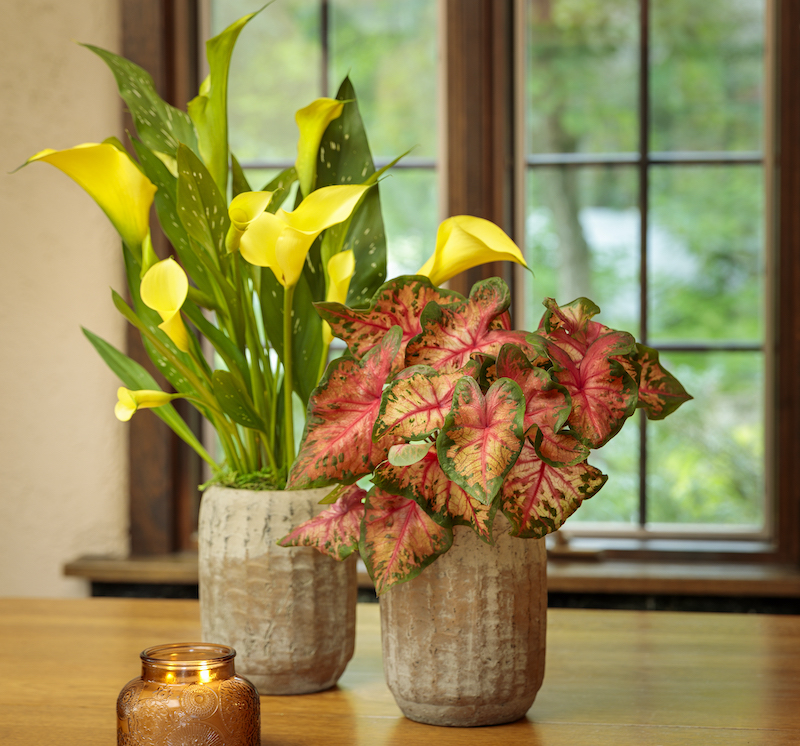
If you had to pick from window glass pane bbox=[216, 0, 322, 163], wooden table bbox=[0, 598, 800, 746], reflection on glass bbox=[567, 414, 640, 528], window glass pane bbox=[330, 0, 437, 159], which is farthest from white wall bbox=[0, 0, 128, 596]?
reflection on glass bbox=[567, 414, 640, 528]

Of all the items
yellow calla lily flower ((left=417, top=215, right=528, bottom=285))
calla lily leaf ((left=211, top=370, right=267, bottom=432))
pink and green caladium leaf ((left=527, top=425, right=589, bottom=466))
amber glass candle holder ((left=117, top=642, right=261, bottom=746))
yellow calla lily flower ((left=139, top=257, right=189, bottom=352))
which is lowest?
amber glass candle holder ((left=117, top=642, right=261, bottom=746))

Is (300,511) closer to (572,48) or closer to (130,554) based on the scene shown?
(130,554)

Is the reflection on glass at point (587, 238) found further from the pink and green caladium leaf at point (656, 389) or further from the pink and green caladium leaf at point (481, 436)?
the pink and green caladium leaf at point (481, 436)

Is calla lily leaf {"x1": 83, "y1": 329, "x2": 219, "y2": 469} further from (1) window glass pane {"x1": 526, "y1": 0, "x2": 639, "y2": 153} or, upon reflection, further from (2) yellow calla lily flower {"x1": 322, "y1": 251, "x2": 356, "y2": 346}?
(1) window glass pane {"x1": 526, "y1": 0, "x2": 639, "y2": 153}

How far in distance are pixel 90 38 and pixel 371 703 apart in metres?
1.46

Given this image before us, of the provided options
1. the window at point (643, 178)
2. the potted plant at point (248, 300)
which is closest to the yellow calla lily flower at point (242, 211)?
the potted plant at point (248, 300)

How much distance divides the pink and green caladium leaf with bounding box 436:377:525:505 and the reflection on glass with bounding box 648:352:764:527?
1.23 meters

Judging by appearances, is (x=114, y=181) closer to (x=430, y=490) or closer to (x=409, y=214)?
(x=430, y=490)

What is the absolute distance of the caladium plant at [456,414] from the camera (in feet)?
1.68

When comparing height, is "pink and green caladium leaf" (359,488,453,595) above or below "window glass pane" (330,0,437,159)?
below

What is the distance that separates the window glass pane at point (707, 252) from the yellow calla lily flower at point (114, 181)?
1236 mm

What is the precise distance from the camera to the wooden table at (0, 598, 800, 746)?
23.2 inches

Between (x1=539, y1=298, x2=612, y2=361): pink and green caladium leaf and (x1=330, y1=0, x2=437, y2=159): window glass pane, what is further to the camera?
(x1=330, y1=0, x2=437, y2=159): window glass pane

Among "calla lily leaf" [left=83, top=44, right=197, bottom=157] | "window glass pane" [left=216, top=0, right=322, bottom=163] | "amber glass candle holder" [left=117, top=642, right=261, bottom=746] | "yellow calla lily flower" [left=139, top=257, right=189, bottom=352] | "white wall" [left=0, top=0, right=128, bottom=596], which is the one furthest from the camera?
"window glass pane" [left=216, top=0, right=322, bottom=163]
